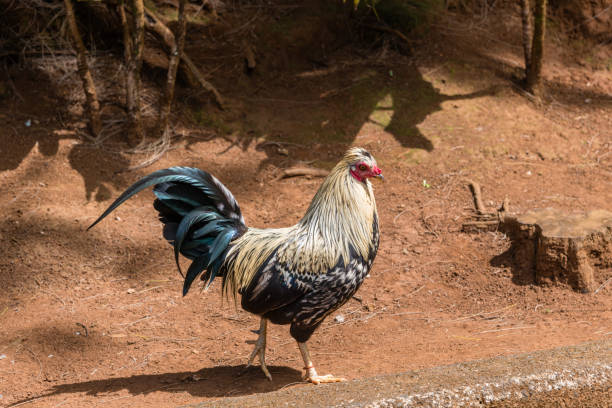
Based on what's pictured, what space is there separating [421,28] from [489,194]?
357 centimetres

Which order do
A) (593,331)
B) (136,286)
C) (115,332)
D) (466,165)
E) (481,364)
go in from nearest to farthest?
(481,364) < (593,331) < (115,332) < (136,286) < (466,165)

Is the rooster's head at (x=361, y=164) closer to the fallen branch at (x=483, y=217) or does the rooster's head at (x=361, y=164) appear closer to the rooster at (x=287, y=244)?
the rooster at (x=287, y=244)

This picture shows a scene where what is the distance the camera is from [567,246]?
5137mm

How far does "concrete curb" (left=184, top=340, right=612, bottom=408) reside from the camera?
269 centimetres

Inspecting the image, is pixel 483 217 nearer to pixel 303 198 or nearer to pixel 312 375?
pixel 303 198

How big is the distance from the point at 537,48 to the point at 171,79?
5.04m

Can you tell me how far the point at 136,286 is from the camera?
5.80 m

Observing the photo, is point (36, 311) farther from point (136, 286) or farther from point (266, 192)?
point (266, 192)

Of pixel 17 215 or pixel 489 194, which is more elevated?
pixel 17 215

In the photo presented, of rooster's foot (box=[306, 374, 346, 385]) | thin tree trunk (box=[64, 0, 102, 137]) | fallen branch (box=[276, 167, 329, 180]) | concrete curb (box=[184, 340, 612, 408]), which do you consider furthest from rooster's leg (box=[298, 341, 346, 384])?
thin tree trunk (box=[64, 0, 102, 137])

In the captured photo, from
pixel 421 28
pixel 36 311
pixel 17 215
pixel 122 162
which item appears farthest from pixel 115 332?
pixel 421 28

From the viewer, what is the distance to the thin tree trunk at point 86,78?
6.74 m

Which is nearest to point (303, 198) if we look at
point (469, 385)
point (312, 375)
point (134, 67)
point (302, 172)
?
point (302, 172)

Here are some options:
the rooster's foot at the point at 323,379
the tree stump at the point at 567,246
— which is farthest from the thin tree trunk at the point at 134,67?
the tree stump at the point at 567,246
